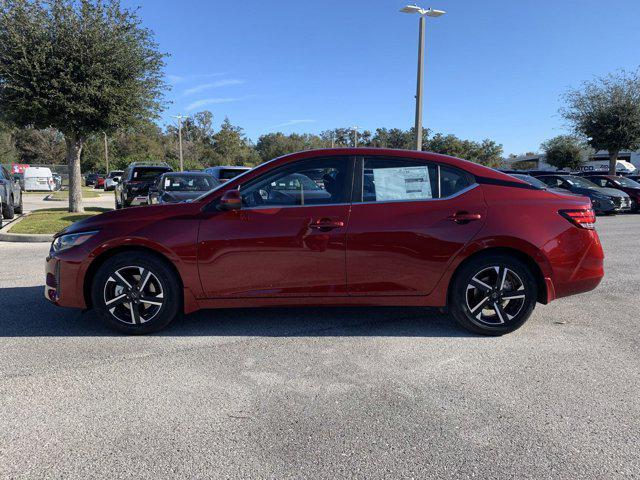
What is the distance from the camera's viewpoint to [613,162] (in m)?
25.9

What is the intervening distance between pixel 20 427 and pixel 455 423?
2.56 meters

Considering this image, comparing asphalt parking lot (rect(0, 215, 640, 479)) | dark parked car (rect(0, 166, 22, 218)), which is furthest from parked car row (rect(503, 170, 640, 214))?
dark parked car (rect(0, 166, 22, 218))

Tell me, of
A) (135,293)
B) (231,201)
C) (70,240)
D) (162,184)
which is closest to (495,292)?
(231,201)

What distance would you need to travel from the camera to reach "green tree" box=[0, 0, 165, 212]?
39.2 feet

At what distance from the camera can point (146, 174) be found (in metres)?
16.3

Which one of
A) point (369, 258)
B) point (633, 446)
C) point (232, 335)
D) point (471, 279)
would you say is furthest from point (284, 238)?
point (633, 446)

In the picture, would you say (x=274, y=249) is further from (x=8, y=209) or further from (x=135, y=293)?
(x=8, y=209)

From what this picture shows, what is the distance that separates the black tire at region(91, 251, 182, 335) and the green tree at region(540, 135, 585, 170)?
179ft

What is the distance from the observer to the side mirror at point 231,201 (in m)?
4.11

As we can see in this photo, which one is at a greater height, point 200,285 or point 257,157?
point 257,157

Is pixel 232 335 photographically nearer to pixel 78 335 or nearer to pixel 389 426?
pixel 78 335

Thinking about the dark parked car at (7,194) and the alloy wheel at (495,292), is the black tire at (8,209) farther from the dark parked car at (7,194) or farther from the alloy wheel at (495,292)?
the alloy wheel at (495,292)

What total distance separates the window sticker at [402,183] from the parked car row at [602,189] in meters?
13.8

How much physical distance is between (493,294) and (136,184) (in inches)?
520
